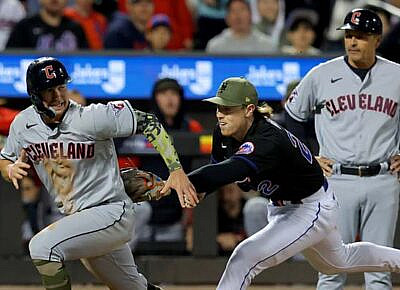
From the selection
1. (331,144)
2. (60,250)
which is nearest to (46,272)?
(60,250)

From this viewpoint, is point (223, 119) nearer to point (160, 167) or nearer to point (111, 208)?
point (111, 208)

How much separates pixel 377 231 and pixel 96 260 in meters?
1.85

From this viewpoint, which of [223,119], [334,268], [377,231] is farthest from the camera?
[377,231]

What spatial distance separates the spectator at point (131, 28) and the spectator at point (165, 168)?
1.30 m

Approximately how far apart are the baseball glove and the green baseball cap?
0.66 m

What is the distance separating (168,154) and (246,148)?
1.62ft

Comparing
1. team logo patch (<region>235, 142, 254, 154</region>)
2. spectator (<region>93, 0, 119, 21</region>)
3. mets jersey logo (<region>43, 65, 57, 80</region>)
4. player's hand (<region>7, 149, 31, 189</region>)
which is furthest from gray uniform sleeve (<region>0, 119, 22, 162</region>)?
spectator (<region>93, 0, 119, 21</region>)

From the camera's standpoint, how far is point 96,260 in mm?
6523

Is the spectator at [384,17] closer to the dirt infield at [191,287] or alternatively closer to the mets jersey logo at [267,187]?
the dirt infield at [191,287]

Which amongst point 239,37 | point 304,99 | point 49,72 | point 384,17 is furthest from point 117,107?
point 384,17

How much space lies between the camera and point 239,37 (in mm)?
10828

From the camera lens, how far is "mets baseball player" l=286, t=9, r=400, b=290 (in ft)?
23.2

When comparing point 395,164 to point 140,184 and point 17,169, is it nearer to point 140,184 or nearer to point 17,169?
point 140,184

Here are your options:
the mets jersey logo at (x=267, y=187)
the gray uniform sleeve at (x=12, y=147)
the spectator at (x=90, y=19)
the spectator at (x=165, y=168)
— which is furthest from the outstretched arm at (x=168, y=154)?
the spectator at (x=90, y=19)
